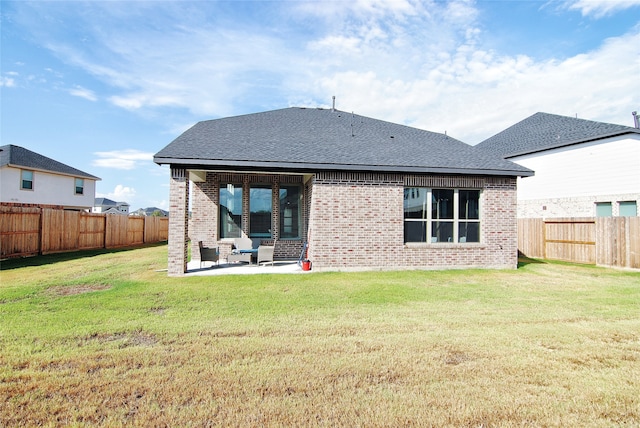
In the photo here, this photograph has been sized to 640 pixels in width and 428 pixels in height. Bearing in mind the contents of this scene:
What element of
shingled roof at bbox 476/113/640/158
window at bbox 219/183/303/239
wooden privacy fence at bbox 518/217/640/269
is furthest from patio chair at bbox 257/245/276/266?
shingled roof at bbox 476/113/640/158

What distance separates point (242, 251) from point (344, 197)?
4.06 m

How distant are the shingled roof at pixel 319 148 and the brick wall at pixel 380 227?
1.43 feet

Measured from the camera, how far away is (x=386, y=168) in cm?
1120

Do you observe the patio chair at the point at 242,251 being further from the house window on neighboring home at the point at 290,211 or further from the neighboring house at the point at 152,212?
the neighboring house at the point at 152,212

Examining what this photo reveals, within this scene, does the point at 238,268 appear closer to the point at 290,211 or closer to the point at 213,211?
the point at 213,211

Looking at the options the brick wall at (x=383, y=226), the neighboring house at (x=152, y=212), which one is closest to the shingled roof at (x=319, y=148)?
the brick wall at (x=383, y=226)

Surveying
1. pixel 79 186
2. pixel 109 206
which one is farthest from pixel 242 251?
pixel 109 206

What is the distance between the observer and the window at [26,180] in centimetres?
Result: 2639

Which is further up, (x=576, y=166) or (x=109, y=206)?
(x=576, y=166)

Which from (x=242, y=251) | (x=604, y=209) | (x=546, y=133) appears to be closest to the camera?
(x=242, y=251)

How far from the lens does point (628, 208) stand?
17.0m

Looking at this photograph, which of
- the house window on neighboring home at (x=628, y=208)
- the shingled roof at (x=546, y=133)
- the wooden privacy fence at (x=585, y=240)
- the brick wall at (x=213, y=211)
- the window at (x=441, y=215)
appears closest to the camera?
the window at (x=441, y=215)

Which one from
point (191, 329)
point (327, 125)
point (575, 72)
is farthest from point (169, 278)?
point (575, 72)

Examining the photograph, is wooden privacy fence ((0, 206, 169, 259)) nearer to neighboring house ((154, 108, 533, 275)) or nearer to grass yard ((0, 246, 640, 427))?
neighboring house ((154, 108, 533, 275))
